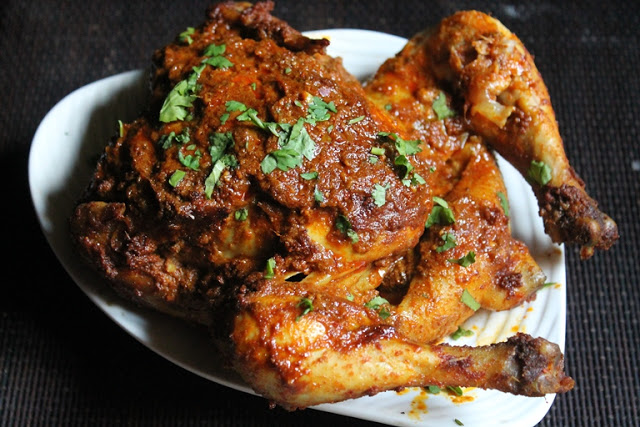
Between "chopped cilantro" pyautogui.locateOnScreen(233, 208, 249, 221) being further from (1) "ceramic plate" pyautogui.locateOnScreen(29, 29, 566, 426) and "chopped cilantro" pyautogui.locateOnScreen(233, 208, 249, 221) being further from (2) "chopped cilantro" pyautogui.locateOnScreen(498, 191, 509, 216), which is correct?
(2) "chopped cilantro" pyautogui.locateOnScreen(498, 191, 509, 216)

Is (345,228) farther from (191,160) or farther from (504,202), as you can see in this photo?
(504,202)

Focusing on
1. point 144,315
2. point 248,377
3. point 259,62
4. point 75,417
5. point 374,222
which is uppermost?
point 259,62

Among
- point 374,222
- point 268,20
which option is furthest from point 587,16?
point 374,222

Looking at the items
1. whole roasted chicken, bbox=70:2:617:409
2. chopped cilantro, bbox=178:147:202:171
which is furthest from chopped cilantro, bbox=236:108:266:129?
chopped cilantro, bbox=178:147:202:171

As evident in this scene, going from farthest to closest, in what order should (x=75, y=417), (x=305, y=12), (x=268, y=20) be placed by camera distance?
(x=305, y=12), (x=75, y=417), (x=268, y=20)

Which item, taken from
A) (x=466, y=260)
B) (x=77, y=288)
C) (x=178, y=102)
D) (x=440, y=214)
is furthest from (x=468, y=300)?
(x=77, y=288)

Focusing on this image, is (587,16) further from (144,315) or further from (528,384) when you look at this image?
(144,315)
